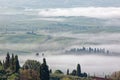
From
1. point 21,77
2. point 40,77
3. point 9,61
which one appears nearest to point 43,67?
point 40,77

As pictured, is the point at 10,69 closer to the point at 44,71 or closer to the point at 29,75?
the point at 29,75

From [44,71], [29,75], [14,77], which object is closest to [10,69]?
[14,77]

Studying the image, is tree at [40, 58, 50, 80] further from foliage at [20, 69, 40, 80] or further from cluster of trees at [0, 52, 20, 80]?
cluster of trees at [0, 52, 20, 80]

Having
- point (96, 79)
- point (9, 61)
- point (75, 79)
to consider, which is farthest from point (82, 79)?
point (9, 61)

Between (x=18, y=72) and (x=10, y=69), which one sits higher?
(x=10, y=69)

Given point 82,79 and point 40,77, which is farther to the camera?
point 82,79

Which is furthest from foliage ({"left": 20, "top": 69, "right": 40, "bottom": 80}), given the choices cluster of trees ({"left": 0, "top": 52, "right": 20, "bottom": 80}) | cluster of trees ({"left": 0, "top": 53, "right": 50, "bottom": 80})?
cluster of trees ({"left": 0, "top": 52, "right": 20, "bottom": 80})

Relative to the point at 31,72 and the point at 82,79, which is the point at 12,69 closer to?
the point at 31,72

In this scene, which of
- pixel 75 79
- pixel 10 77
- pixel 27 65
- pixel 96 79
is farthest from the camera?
pixel 27 65

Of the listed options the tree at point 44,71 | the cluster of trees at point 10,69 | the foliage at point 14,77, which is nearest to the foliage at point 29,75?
the foliage at point 14,77

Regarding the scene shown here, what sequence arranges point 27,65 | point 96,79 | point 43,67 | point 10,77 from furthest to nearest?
point 27,65, point 96,79, point 10,77, point 43,67

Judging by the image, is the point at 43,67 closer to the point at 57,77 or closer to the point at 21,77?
the point at 21,77
